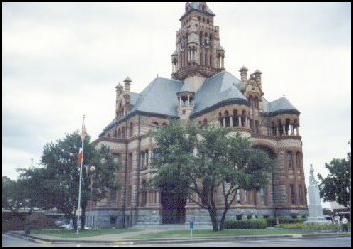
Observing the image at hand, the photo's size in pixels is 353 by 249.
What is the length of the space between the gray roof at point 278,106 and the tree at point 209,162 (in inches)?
679

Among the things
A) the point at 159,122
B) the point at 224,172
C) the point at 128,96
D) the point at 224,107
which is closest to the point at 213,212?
the point at 224,172

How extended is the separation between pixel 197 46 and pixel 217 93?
45.4 ft

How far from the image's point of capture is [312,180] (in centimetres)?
4328

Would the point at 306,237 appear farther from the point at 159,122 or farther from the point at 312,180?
the point at 159,122

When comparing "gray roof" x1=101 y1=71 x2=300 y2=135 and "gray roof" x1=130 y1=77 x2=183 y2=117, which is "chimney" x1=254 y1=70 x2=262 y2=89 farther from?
"gray roof" x1=130 y1=77 x2=183 y2=117

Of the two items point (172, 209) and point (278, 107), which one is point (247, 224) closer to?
point (172, 209)

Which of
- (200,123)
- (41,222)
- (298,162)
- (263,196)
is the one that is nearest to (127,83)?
(200,123)

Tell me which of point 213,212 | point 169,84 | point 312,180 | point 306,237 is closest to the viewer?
point 306,237

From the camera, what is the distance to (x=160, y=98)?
205 feet

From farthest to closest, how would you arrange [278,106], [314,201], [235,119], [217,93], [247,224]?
[278,106]
[217,93]
[235,119]
[247,224]
[314,201]

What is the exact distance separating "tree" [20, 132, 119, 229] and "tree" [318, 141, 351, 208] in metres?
30.9

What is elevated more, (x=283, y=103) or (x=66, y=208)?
(x=283, y=103)

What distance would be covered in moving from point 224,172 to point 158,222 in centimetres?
1829

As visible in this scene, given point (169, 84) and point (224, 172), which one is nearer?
point (224, 172)
